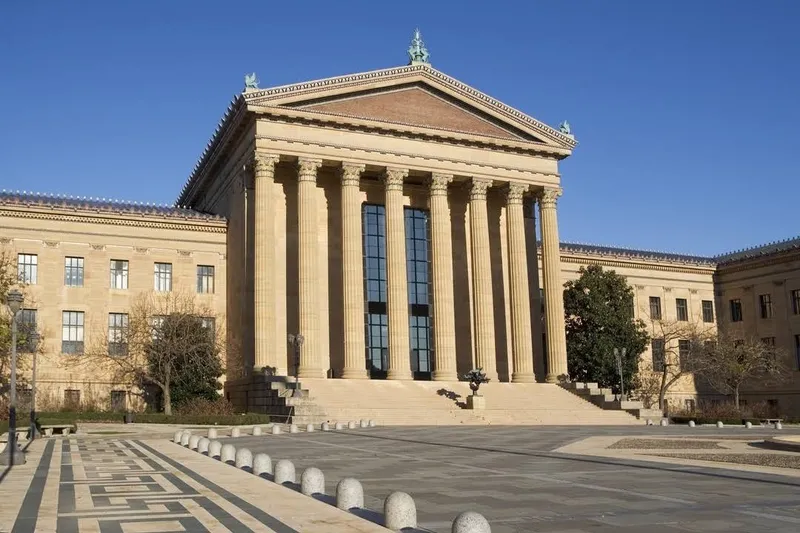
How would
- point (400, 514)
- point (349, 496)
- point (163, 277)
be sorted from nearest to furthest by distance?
point (400, 514) → point (349, 496) → point (163, 277)

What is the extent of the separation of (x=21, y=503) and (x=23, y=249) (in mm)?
43987

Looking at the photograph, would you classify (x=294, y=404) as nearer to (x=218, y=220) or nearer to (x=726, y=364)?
(x=218, y=220)

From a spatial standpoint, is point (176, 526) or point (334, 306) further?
point (334, 306)

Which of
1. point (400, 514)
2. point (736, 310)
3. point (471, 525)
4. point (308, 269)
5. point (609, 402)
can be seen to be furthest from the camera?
point (736, 310)

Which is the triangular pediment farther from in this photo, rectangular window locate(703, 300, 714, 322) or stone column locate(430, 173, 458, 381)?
rectangular window locate(703, 300, 714, 322)

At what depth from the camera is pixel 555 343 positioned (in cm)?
5962

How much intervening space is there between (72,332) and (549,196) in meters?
34.5

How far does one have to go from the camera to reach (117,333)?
55.9m

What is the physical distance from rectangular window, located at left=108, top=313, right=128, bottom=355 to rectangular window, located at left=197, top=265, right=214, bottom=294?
5452 mm

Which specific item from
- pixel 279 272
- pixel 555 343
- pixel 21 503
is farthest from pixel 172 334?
pixel 21 503

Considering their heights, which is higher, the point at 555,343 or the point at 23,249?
the point at 23,249

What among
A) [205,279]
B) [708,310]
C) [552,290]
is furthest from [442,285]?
[708,310]

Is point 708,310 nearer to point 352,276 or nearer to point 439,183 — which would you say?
point 439,183

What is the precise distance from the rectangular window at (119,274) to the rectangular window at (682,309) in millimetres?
48061
